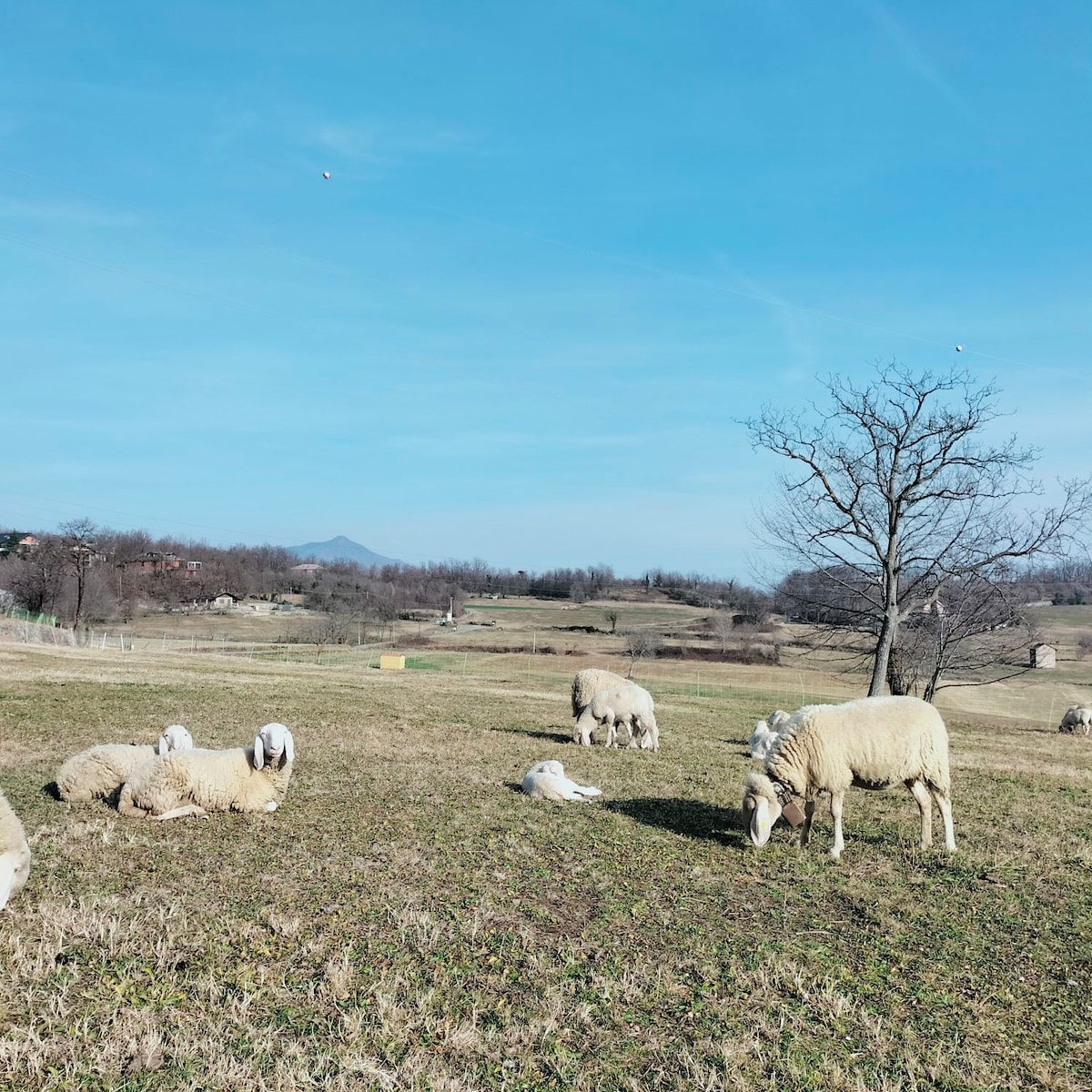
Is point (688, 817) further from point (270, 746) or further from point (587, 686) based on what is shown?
point (587, 686)

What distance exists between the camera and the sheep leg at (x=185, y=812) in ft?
32.8

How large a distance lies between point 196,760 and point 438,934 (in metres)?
4.89

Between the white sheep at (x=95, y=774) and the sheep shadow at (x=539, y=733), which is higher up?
the white sheep at (x=95, y=774)

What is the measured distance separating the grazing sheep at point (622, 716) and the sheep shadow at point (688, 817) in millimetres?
4989

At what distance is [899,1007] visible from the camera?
239 inches

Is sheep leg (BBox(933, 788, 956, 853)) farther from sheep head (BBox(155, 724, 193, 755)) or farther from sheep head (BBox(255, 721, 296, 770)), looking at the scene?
sheep head (BBox(155, 724, 193, 755))

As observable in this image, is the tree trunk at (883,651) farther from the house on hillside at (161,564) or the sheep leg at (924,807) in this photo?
the house on hillside at (161,564)

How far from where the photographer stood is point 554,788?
12.2 meters

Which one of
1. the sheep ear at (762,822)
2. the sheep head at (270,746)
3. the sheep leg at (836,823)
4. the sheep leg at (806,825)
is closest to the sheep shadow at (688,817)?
the sheep ear at (762,822)

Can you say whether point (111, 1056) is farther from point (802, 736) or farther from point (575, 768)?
point (575, 768)

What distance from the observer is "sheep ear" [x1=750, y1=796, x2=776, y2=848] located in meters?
9.91

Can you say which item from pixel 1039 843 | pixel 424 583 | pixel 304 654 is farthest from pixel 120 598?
pixel 1039 843

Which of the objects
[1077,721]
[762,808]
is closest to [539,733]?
[762,808]

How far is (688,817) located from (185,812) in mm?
6112
